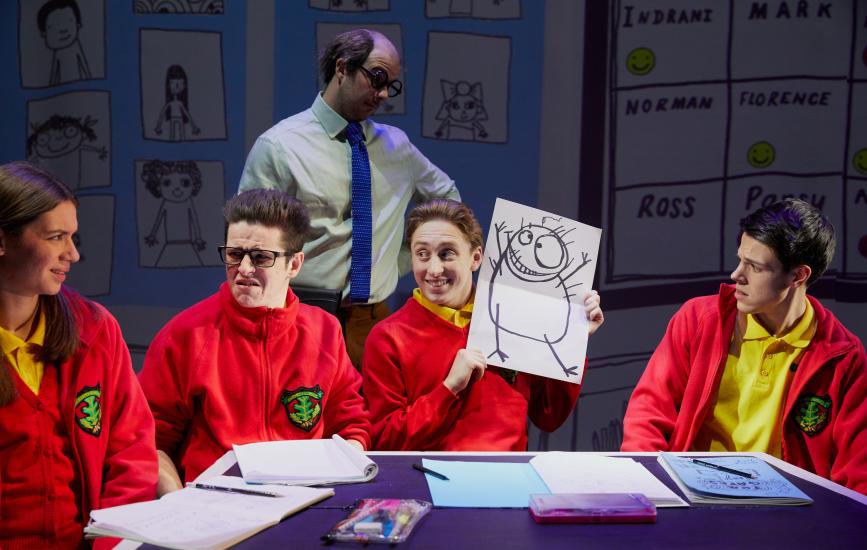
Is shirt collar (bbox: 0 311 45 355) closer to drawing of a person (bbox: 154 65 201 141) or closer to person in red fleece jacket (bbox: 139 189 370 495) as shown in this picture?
person in red fleece jacket (bbox: 139 189 370 495)

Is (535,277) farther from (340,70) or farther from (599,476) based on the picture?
(340,70)

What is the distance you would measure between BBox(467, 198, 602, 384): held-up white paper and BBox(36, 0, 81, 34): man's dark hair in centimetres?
253

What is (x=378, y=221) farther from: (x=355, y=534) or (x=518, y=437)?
(x=355, y=534)

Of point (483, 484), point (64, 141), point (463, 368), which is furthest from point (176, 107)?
point (483, 484)

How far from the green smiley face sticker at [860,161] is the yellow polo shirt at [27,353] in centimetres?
373

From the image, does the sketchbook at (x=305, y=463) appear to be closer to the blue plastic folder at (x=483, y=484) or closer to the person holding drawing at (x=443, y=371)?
the blue plastic folder at (x=483, y=484)

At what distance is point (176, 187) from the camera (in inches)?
164

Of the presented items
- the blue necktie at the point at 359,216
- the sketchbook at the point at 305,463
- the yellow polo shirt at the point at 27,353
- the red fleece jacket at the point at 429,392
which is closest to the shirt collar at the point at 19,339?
the yellow polo shirt at the point at 27,353

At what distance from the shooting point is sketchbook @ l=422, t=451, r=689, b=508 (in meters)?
1.84

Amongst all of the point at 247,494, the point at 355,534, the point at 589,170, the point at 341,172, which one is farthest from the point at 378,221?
the point at 355,534

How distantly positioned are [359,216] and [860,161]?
2.53m

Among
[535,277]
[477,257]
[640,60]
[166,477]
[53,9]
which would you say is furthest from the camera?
[640,60]

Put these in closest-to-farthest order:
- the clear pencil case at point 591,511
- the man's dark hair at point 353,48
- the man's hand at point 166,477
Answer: the clear pencil case at point 591,511, the man's hand at point 166,477, the man's dark hair at point 353,48

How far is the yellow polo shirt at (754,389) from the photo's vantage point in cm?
249
